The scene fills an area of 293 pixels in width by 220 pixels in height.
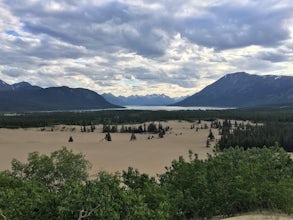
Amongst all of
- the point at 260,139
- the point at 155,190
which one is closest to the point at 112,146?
the point at 260,139

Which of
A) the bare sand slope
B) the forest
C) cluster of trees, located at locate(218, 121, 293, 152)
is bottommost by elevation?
the bare sand slope

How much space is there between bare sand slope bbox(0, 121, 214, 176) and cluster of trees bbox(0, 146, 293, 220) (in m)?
34.8

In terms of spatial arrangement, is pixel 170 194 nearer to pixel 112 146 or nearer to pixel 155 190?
pixel 155 190

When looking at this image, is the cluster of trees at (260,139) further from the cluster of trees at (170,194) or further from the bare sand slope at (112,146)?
the cluster of trees at (170,194)

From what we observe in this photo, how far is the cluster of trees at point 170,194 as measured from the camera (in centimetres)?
1752

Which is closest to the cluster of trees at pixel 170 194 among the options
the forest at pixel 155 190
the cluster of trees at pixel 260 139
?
the forest at pixel 155 190

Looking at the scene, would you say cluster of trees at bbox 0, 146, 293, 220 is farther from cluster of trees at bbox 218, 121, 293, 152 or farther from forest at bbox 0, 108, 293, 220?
cluster of trees at bbox 218, 121, 293, 152

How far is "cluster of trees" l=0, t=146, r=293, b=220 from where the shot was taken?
17.5 m

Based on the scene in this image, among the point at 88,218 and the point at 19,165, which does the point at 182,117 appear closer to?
the point at 19,165

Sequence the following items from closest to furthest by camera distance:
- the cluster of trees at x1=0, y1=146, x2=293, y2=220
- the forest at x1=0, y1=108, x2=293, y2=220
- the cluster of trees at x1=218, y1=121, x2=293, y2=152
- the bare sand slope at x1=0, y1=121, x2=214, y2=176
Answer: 1. the cluster of trees at x1=0, y1=146, x2=293, y2=220
2. the forest at x1=0, y1=108, x2=293, y2=220
3. the bare sand slope at x1=0, y1=121, x2=214, y2=176
4. the cluster of trees at x1=218, y1=121, x2=293, y2=152

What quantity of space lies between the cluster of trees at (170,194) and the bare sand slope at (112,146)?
1369 inches

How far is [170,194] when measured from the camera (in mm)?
23047

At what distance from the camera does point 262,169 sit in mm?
26234

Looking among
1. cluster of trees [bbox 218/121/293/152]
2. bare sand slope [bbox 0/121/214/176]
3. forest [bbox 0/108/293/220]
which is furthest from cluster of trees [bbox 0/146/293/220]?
cluster of trees [bbox 218/121/293/152]
